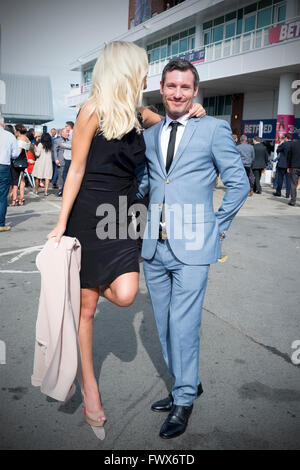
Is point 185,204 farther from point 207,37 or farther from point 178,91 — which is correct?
point 207,37

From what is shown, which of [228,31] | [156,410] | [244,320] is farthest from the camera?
[228,31]

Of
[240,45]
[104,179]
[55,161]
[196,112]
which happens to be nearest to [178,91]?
[196,112]

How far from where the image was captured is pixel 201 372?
10.1 feet

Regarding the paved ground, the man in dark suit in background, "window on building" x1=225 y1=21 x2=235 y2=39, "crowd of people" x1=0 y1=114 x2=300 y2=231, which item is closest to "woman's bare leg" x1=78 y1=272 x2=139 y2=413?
the paved ground

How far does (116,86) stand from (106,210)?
25.9 inches

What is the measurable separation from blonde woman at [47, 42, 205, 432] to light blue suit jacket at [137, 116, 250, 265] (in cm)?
14

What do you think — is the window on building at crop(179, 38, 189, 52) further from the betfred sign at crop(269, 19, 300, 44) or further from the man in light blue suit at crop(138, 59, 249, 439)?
the man in light blue suit at crop(138, 59, 249, 439)

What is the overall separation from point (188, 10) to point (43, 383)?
31.0 meters

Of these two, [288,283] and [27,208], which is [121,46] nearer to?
[288,283]

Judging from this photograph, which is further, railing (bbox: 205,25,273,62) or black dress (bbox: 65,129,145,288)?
railing (bbox: 205,25,273,62)

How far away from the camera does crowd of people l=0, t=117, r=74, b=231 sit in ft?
26.0

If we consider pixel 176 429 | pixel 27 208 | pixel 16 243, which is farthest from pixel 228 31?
pixel 176 429

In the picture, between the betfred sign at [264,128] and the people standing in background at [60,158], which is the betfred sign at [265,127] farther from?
the people standing in background at [60,158]

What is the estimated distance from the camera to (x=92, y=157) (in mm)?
2291
